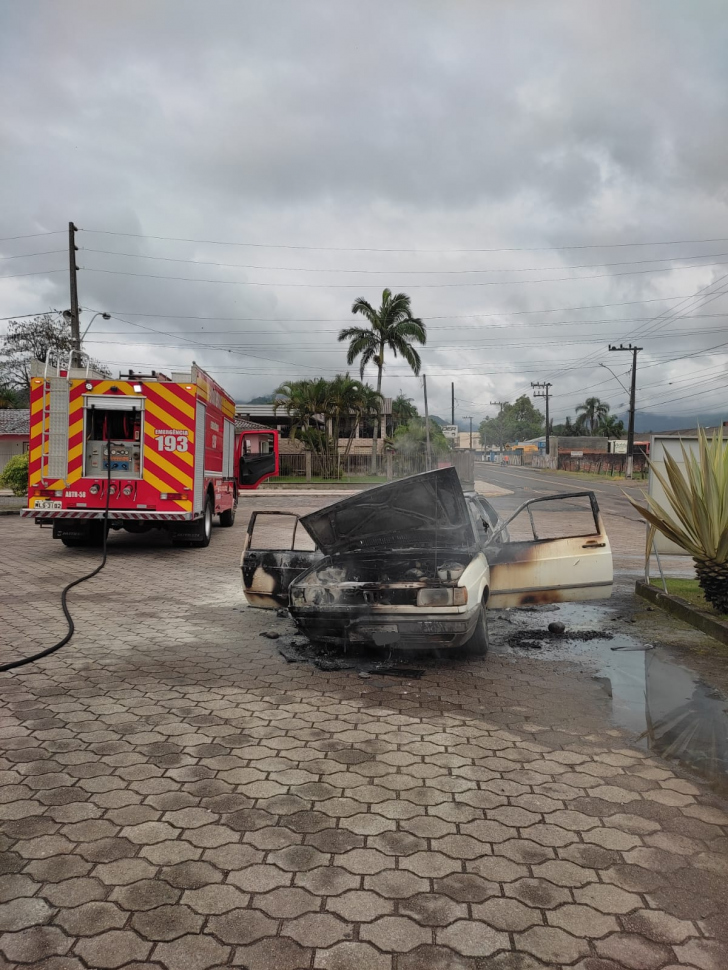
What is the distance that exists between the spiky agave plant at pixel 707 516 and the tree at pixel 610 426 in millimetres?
100199

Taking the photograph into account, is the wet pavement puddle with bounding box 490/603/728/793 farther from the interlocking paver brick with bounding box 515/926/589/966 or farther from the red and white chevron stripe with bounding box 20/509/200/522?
the red and white chevron stripe with bounding box 20/509/200/522

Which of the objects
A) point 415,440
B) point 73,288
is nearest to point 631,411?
point 415,440

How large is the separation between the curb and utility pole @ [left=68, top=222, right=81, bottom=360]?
22377mm

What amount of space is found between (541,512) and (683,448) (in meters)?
12.4

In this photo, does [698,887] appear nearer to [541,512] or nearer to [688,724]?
[688,724]

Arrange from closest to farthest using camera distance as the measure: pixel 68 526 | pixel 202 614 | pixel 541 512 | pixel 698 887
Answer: pixel 698 887
pixel 202 614
pixel 68 526
pixel 541 512

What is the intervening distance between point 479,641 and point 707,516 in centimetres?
280

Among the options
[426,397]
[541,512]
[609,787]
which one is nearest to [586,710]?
[609,787]

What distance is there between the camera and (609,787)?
3.35 metres

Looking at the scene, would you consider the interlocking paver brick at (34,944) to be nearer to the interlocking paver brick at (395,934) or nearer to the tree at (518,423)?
the interlocking paver brick at (395,934)

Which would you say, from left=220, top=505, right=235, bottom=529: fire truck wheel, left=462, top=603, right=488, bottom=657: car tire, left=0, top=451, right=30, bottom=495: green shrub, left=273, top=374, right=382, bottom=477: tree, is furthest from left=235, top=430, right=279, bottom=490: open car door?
left=273, top=374, right=382, bottom=477: tree

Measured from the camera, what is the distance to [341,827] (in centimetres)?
296

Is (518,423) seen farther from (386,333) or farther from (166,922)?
(166,922)

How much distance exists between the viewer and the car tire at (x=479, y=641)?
18.2 feet
